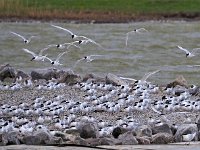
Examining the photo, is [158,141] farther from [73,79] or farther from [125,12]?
[125,12]

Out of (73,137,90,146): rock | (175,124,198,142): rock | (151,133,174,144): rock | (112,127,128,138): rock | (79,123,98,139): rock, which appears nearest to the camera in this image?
(73,137,90,146): rock

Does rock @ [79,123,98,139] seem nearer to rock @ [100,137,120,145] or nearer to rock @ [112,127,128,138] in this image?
rock @ [112,127,128,138]

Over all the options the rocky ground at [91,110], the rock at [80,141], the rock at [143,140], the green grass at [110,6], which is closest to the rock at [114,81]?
the rocky ground at [91,110]

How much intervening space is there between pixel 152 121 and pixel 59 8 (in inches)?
1375

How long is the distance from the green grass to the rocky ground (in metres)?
25.5

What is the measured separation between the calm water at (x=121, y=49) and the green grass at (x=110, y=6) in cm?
362

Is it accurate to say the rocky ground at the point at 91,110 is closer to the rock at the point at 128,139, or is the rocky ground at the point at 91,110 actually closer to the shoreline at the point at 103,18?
the rock at the point at 128,139

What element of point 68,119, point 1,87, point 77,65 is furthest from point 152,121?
point 77,65

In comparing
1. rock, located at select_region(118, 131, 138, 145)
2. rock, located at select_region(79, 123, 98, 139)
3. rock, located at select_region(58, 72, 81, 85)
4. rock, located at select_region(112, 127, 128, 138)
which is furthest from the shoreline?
rock, located at select_region(118, 131, 138, 145)

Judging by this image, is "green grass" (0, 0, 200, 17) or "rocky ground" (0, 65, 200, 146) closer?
"rocky ground" (0, 65, 200, 146)

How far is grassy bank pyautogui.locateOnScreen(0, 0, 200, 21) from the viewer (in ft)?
143

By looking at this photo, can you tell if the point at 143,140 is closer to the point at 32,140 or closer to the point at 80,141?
the point at 80,141

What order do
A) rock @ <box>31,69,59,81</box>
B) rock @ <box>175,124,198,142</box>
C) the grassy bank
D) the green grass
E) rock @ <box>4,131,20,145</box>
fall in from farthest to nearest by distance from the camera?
1. the green grass
2. the grassy bank
3. rock @ <box>31,69,59,81</box>
4. rock @ <box>175,124,198,142</box>
5. rock @ <box>4,131,20,145</box>

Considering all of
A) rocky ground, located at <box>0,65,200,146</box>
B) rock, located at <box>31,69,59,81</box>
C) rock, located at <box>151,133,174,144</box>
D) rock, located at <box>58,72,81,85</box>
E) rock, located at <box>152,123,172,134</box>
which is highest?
rock, located at <box>151,133,174,144</box>
